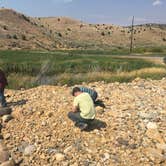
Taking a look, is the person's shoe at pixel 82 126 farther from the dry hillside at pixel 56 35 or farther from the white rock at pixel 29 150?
the dry hillside at pixel 56 35

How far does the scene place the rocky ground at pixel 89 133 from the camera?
11352mm

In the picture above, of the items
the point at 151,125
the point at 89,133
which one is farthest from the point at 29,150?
the point at 151,125

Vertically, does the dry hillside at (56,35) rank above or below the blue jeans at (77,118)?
below

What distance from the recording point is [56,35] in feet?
269

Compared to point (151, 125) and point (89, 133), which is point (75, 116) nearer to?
point (89, 133)

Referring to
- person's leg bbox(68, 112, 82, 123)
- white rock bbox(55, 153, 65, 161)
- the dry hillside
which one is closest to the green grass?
person's leg bbox(68, 112, 82, 123)

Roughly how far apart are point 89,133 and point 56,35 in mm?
70670

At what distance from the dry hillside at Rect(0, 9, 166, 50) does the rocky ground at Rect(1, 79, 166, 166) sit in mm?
38965

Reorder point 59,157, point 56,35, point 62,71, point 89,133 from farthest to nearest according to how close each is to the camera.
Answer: point 56,35 → point 62,71 → point 89,133 → point 59,157

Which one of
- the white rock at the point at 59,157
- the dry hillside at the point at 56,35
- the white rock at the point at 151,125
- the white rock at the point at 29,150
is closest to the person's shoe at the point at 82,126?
the white rock at the point at 59,157

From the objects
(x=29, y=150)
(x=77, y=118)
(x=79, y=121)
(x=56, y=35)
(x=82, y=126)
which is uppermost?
(x=77, y=118)

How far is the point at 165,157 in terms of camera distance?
11305mm

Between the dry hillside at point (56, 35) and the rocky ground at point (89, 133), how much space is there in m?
39.0

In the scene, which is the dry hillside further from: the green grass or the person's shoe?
the person's shoe
